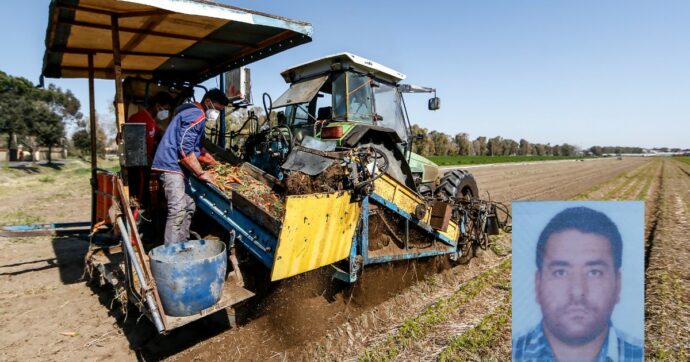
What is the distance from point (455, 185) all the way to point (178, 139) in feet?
14.9

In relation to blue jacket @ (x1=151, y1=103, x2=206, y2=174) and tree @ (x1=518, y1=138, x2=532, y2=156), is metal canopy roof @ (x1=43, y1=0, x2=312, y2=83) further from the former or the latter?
tree @ (x1=518, y1=138, x2=532, y2=156)

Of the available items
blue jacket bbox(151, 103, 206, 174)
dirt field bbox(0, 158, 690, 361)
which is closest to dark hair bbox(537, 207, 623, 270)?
dirt field bbox(0, 158, 690, 361)

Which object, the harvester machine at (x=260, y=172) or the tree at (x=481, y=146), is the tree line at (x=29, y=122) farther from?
the tree at (x=481, y=146)

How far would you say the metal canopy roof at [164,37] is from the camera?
11.5 ft

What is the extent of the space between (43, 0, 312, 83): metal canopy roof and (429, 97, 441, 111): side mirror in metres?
2.83

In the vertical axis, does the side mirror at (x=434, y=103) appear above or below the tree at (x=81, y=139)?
below

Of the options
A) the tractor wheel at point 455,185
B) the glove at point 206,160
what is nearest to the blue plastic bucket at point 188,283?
the glove at point 206,160

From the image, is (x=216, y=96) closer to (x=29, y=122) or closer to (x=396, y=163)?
(x=396, y=163)

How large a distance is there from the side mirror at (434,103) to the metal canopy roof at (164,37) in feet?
9.29

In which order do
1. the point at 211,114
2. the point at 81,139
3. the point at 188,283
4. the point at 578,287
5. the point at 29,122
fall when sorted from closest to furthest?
the point at 578,287 < the point at 188,283 < the point at 211,114 < the point at 29,122 < the point at 81,139

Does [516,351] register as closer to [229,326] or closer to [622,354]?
[622,354]

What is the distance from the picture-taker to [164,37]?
4.75 meters

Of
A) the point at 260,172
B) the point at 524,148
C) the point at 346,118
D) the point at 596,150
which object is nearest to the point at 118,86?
the point at 260,172

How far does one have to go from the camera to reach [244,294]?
352cm
